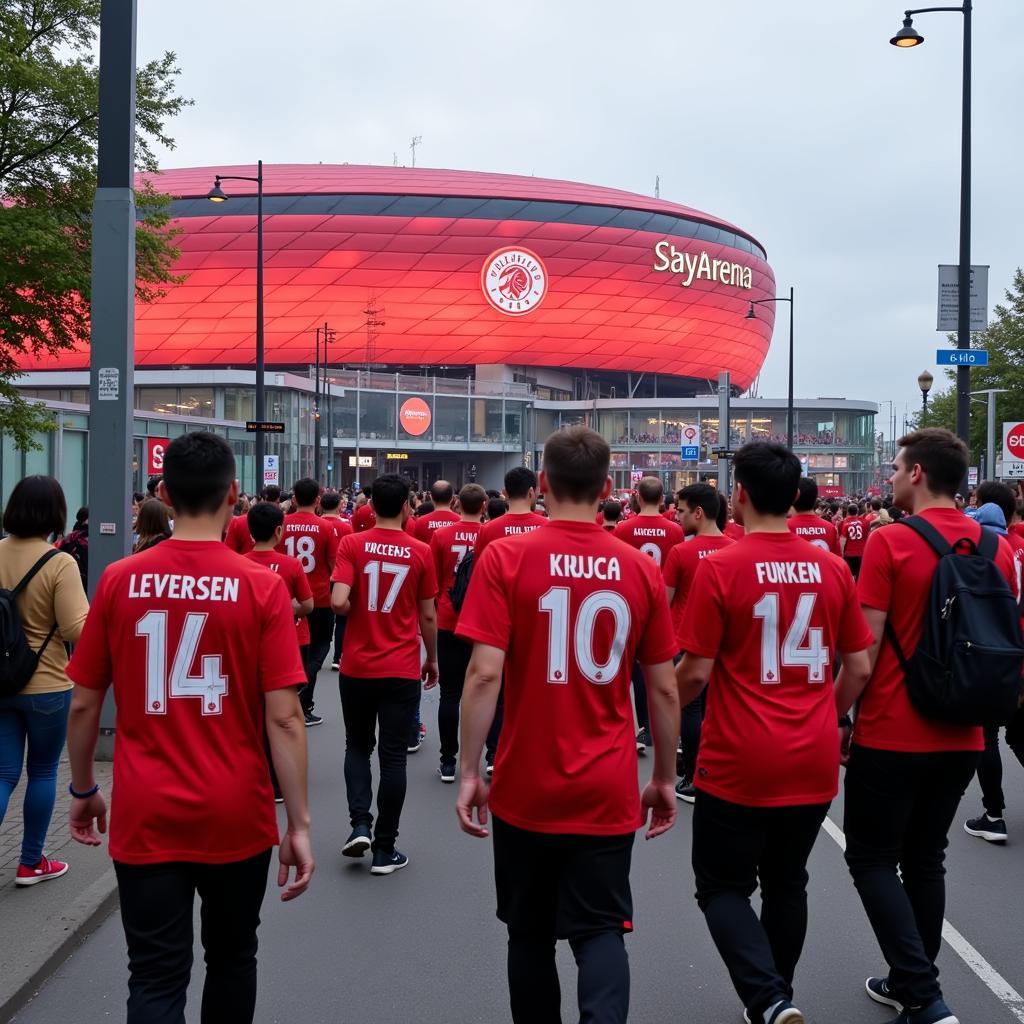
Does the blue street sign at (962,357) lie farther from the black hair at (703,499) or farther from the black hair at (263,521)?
the black hair at (263,521)

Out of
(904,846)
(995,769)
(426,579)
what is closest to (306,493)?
(426,579)

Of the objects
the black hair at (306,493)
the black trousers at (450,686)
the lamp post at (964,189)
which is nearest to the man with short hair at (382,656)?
the black trousers at (450,686)

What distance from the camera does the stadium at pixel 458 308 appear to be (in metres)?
75.2

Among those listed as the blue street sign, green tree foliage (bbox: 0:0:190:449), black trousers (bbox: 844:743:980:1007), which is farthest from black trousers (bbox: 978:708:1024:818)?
green tree foliage (bbox: 0:0:190:449)

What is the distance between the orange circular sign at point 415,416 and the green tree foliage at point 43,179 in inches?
1974

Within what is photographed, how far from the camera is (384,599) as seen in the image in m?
6.02

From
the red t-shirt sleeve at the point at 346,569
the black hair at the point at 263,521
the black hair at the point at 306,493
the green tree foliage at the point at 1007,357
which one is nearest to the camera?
the red t-shirt sleeve at the point at 346,569

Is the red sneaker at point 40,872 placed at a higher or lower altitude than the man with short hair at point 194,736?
lower

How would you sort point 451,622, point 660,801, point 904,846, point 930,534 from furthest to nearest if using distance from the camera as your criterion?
point 451,622
point 904,846
point 930,534
point 660,801


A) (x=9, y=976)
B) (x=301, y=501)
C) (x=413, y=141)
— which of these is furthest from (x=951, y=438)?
(x=413, y=141)

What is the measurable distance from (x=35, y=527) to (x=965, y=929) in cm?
482

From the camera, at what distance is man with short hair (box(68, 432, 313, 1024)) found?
10.0 ft

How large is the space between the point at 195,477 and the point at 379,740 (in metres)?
3.13

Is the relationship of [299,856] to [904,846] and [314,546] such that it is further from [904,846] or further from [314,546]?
[314,546]
